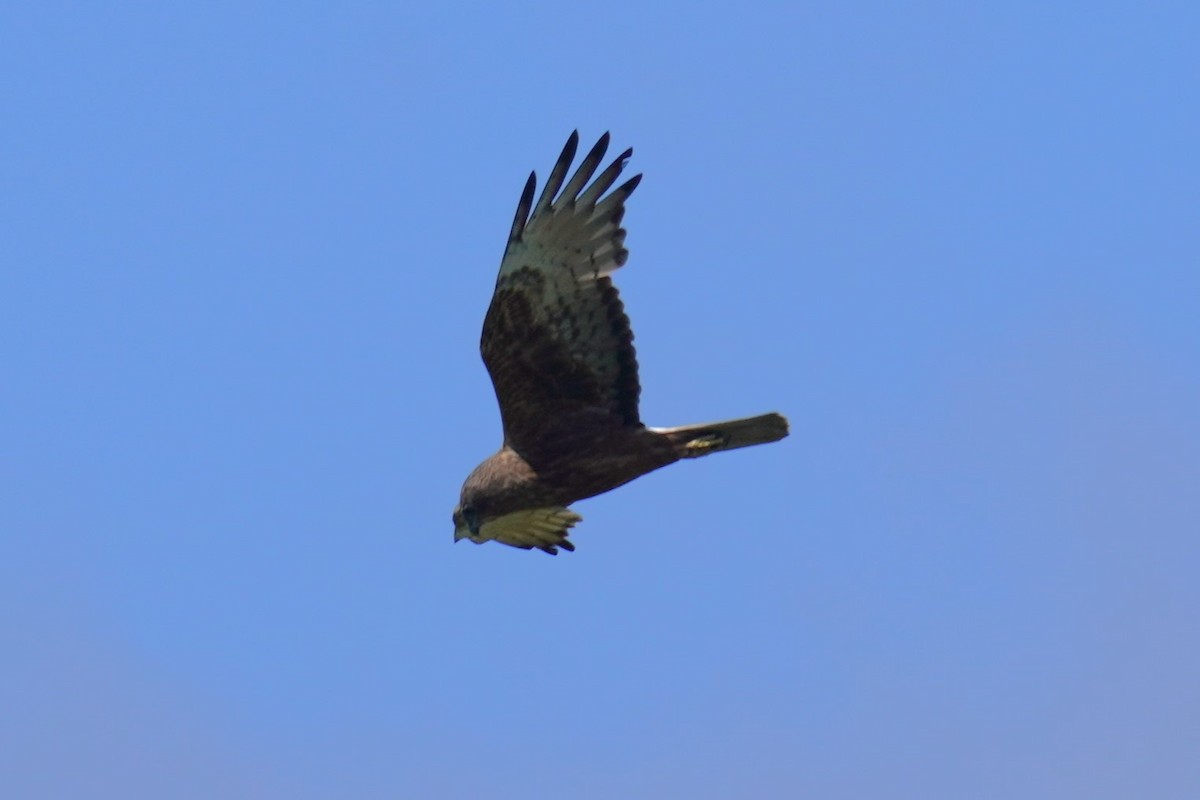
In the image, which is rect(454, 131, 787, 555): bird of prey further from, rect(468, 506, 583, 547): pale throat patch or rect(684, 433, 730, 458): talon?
rect(468, 506, 583, 547): pale throat patch

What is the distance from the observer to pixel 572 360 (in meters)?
14.1

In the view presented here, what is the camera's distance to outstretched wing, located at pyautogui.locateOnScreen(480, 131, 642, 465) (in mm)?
13953

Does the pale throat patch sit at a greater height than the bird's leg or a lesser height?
greater

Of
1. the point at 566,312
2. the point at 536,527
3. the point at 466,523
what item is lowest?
the point at 466,523

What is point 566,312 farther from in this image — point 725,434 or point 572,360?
point 725,434

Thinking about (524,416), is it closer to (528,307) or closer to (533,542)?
(528,307)

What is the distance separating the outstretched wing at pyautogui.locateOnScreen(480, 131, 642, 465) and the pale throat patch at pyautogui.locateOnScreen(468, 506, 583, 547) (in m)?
1.35

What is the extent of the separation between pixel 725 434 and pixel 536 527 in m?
2.33

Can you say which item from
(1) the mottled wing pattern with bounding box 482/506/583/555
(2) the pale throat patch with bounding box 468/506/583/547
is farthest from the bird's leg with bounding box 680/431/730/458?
(1) the mottled wing pattern with bounding box 482/506/583/555

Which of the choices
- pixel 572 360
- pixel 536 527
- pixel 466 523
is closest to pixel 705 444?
pixel 572 360

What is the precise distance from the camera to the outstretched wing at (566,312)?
13953 millimetres

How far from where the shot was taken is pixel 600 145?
1404 centimetres

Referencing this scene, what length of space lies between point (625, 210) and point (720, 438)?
1520mm

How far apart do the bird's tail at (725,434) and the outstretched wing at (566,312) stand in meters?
0.32
